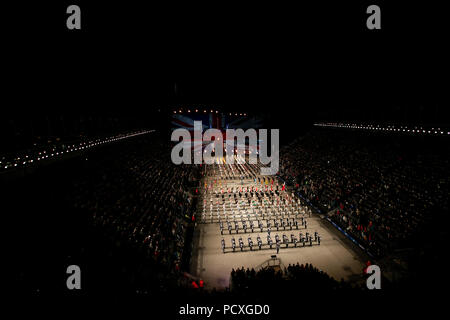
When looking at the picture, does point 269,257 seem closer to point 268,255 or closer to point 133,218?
point 268,255

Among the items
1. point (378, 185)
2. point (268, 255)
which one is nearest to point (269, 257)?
point (268, 255)

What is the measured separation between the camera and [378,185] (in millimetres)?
20094

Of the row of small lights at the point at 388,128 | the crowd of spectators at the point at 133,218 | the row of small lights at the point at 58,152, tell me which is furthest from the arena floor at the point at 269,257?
the row of small lights at the point at 388,128

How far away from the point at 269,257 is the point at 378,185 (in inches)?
480

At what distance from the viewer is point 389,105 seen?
27.8 metres

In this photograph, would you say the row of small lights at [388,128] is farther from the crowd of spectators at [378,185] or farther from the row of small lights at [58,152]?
the row of small lights at [58,152]

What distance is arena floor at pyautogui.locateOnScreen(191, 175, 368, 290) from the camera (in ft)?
43.7

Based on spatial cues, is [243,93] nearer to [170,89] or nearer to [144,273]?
[170,89]

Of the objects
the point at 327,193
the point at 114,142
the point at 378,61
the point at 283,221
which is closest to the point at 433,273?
the point at 283,221

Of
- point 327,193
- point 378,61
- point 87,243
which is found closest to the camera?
point 87,243

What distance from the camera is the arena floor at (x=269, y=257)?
13318 millimetres

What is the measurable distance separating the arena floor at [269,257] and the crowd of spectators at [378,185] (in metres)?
1.45

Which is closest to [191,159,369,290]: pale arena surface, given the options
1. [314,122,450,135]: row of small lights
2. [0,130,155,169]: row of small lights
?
[0,130,155,169]: row of small lights
